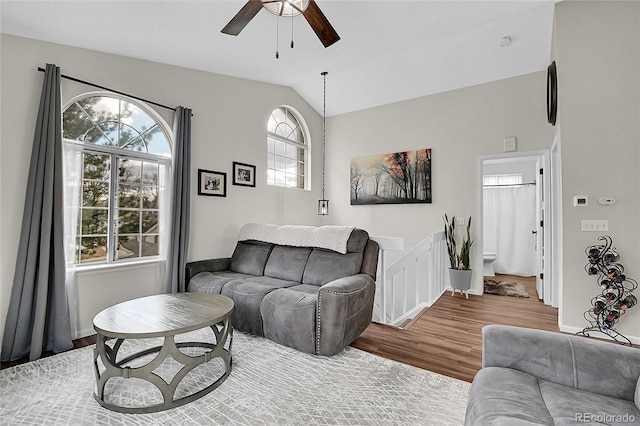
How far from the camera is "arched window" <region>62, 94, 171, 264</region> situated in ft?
9.67

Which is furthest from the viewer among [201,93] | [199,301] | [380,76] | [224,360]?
[380,76]

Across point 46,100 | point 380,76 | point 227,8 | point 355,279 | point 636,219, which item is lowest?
point 355,279

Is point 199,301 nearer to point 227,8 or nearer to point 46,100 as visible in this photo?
point 46,100

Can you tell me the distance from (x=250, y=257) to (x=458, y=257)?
294cm

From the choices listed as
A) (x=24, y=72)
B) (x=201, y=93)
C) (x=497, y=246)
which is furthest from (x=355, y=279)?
(x=497, y=246)

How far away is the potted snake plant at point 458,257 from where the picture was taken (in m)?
4.37

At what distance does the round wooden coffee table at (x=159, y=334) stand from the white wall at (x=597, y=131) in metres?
3.28

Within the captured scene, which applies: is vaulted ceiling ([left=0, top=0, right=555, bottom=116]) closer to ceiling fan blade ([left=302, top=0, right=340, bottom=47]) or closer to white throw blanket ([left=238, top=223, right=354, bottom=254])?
ceiling fan blade ([left=302, top=0, right=340, bottom=47])

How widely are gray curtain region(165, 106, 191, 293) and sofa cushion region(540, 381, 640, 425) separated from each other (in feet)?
10.8

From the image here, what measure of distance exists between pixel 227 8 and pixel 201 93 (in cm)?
141

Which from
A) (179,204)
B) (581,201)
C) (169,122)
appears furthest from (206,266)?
(581,201)

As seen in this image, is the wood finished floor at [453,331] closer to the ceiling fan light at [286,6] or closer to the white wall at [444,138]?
the white wall at [444,138]

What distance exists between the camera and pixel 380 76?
4.61 metres

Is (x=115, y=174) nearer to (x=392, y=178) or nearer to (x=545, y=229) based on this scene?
(x=392, y=178)
